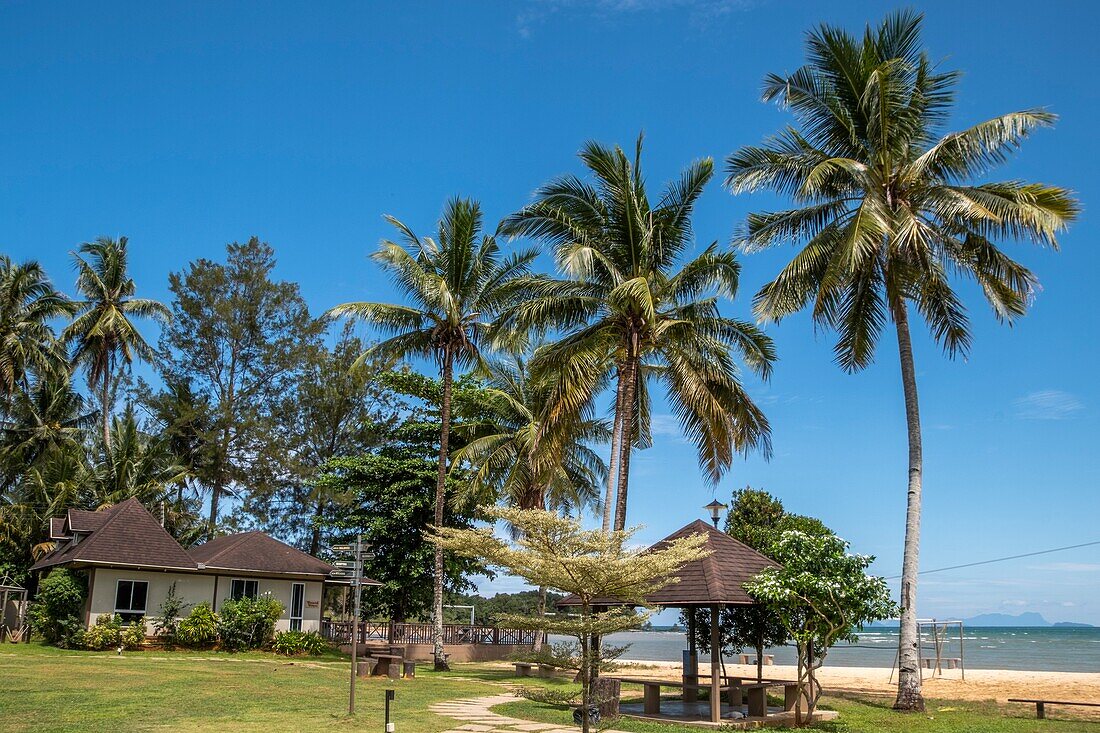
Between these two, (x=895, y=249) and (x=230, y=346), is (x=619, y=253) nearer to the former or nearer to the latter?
(x=895, y=249)

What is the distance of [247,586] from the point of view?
27.3m

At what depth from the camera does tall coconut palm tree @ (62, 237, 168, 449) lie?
35562 mm

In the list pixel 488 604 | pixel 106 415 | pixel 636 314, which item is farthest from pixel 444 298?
pixel 488 604

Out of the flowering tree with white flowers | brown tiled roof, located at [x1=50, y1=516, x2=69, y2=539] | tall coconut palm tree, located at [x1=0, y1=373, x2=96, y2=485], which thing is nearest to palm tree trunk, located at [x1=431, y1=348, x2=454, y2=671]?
the flowering tree with white flowers

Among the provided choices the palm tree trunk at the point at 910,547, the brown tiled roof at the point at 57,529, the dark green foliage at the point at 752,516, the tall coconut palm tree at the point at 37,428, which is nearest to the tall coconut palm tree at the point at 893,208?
the palm tree trunk at the point at 910,547

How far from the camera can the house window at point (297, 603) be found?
1115 inches

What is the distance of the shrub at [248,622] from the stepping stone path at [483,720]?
11917 millimetres

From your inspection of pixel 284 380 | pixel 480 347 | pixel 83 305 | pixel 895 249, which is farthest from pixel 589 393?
pixel 83 305

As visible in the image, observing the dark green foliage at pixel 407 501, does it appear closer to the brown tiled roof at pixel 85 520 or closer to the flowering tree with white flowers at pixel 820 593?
the brown tiled roof at pixel 85 520

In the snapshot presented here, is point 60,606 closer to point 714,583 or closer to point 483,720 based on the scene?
point 483,720

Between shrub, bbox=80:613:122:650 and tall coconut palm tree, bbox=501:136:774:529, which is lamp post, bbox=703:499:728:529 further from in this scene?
shrub, bbox=80:613:122:650

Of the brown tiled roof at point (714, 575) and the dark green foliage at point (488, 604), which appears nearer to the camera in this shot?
the brown tiled roof at point (714, 575)

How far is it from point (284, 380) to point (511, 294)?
22497 mm

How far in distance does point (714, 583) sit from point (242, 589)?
18.5 meters
